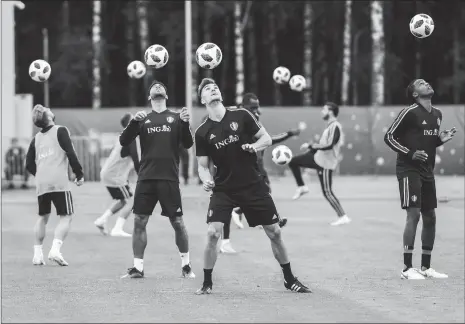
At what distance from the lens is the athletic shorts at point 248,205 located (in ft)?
31.8

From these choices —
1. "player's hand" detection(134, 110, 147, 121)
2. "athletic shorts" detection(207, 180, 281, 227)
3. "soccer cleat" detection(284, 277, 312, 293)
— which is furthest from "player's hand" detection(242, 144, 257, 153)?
"player's hand" detection(134, 110, 147, 121)

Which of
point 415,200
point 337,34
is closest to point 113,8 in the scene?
point 337,34

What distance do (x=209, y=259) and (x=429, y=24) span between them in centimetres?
437

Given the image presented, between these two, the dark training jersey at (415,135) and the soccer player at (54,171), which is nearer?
the dark training jersey at (415,135)

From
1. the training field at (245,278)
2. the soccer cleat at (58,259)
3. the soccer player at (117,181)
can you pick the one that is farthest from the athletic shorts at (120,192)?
the soccer cleat at (58,259)

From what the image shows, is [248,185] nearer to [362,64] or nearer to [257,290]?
[257,290]

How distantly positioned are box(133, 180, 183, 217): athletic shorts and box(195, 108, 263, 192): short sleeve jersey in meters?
1.21

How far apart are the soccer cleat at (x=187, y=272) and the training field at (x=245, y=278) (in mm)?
82

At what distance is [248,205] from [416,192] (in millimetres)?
1902

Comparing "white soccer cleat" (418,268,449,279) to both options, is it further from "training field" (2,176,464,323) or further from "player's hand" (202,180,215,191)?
"player's hand" (202,180,215,191)

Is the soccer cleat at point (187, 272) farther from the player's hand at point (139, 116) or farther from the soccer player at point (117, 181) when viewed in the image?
the soccer player at point (117, 181)

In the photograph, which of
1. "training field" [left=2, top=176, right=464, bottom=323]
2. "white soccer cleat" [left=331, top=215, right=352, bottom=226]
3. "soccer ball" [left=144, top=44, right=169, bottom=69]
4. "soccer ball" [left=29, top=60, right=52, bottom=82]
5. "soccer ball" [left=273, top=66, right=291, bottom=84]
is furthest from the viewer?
"soccer ball" [left=273, top=66, right=291, bottom=84]

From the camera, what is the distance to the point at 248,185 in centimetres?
968

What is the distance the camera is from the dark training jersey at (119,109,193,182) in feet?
35.3
